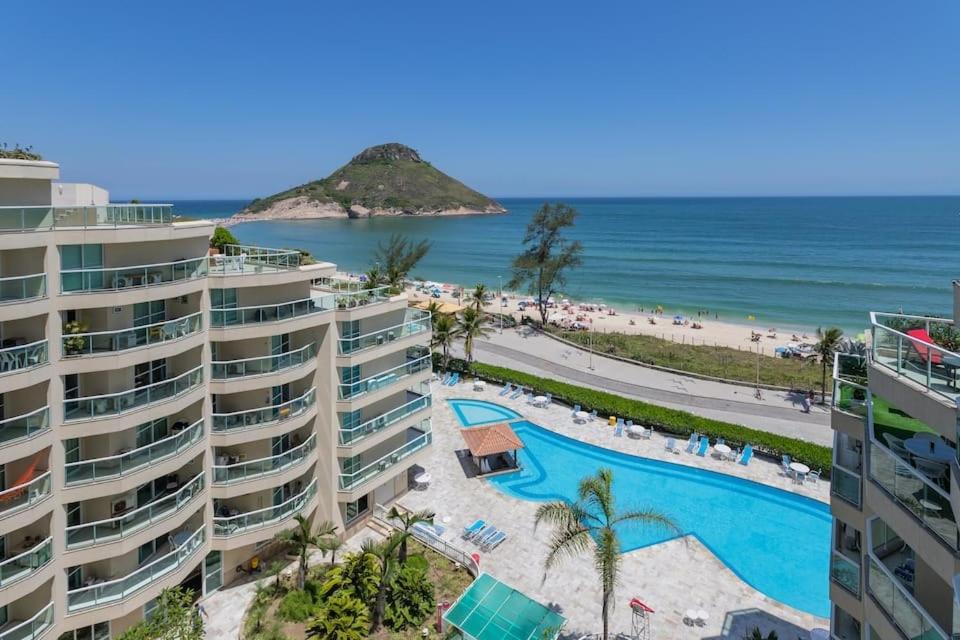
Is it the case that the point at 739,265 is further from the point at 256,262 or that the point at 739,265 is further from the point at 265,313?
the point at 265,313

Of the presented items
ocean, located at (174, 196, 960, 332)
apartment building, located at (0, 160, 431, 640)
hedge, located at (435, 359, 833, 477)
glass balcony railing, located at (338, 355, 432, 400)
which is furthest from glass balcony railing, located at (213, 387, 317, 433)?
ocean, located at (174, 196, 960, 332)

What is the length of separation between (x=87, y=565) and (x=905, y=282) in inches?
4292

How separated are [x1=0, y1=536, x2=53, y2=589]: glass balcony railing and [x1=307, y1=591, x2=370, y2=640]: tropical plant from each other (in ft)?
24.0

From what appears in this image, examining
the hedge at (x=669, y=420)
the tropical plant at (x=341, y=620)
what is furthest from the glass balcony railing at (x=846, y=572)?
the hedge at (x=669, y=420)

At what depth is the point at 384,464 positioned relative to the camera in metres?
23.7

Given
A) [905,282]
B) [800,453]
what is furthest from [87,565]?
[905,282]

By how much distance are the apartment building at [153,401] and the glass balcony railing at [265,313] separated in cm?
8

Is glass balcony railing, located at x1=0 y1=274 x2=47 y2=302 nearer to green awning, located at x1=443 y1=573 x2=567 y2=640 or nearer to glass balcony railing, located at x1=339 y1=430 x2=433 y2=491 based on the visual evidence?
glass balcony railing, located at x1=339 y1=430 x2=433 y2=491

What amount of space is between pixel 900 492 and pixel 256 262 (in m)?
19.6

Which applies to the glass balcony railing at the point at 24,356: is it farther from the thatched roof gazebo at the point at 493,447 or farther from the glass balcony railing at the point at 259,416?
the thatched roof gazebo at the point at 493,447

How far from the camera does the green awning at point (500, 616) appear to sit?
17250 millimetres

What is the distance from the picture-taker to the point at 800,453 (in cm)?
2923

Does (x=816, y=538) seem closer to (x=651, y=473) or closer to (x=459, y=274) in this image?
(x=651, y=473)

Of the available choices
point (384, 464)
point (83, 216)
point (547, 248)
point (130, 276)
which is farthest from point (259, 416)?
A: point (547, 248)
